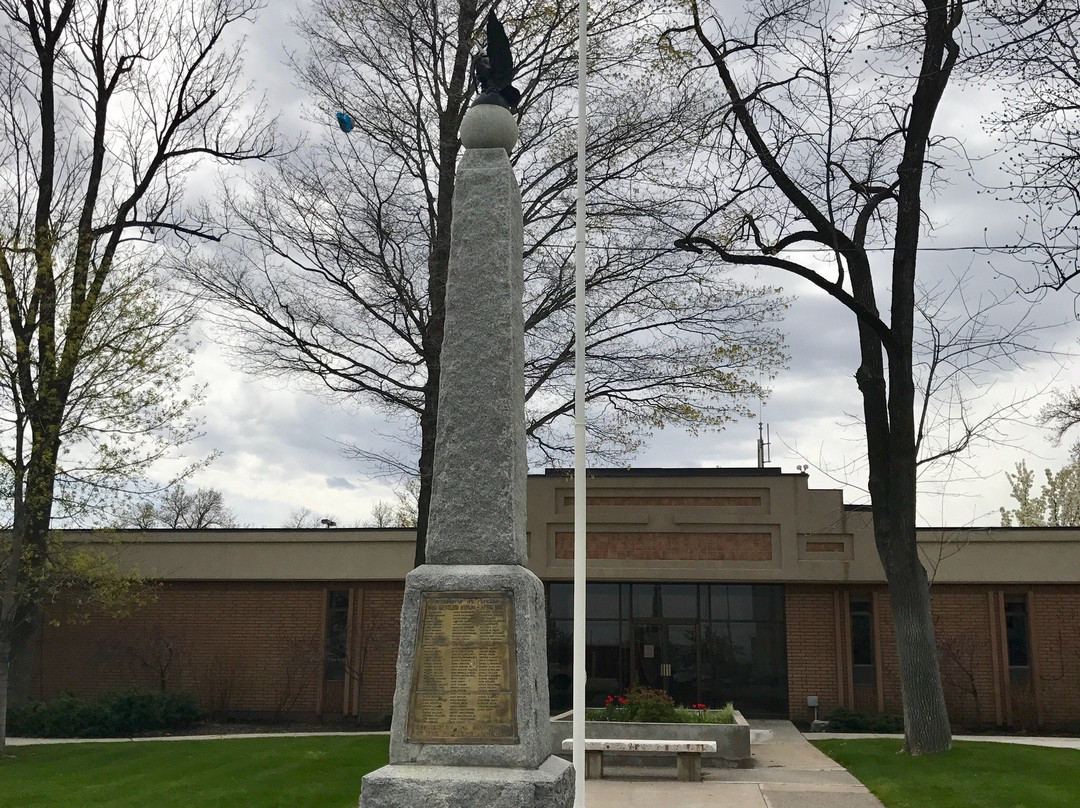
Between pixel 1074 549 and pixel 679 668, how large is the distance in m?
9.51

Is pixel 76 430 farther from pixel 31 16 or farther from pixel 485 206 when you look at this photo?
pixel 485 206

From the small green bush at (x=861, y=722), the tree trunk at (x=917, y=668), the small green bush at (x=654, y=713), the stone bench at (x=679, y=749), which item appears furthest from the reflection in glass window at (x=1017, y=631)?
the stone bench at (x=679, y=749)

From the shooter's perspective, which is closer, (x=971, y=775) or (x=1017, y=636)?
(x=971, y=775)

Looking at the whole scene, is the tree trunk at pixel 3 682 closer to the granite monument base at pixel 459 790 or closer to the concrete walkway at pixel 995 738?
the granite monument base at pixel 459 790

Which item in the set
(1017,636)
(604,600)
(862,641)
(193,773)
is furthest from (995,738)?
(193,773)

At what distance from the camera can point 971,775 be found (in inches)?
551

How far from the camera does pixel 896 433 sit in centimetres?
1681

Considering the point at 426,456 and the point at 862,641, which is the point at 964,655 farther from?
the point at 426,456

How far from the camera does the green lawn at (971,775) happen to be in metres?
12.3

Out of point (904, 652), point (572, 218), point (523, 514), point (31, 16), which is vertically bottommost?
point (904, 652)

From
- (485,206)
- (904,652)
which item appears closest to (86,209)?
(485,206)

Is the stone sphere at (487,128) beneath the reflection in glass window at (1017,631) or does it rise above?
above

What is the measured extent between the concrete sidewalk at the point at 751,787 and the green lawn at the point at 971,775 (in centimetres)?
40

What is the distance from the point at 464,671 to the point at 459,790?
0.78m
